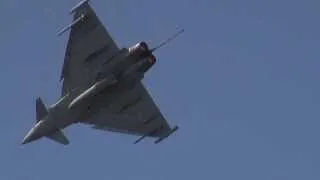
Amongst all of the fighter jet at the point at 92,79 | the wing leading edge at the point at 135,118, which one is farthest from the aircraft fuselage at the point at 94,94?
the wing leading edge at the point at 135,118

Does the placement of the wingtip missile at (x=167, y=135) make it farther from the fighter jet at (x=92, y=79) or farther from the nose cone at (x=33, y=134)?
the nose cone at (x=33, y=134)

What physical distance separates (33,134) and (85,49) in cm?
1044

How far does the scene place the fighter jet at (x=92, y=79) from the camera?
12425 centimetres

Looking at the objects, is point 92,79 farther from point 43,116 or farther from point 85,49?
point 43,116

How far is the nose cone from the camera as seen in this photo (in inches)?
5103

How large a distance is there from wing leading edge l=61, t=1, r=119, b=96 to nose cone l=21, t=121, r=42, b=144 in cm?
440

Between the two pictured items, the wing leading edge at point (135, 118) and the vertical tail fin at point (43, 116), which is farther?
the wing leading edge at point (135, 118)

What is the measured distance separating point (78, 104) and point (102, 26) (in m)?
8.34

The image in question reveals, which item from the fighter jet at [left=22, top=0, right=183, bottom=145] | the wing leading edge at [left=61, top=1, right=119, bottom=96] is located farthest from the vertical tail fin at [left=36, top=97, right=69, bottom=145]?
the wing leading edge at [left=61, top=1, right=119, bottom=96]

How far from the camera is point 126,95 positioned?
132250 mm

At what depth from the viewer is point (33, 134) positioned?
129750mm

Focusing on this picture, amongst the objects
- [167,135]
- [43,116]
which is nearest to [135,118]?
[167,135]

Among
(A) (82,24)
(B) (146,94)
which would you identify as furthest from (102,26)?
(B) (146,94)

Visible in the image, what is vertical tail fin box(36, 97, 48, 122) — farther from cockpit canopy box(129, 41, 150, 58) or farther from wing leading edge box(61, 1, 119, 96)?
cockpit canopy box(129, 41, 150, 58)
